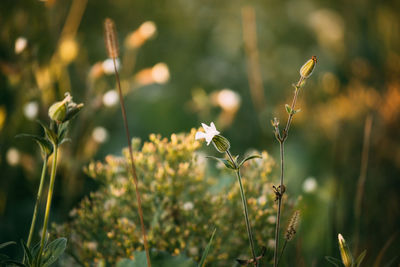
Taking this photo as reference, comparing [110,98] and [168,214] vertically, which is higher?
[110,98]

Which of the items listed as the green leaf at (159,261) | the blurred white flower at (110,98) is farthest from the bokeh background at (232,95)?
the green leaf at (159,261)

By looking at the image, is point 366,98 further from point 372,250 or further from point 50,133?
point 50,133

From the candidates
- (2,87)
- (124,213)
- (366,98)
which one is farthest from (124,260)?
(366,98)

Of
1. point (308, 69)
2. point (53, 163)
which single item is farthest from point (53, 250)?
point (308, 69)

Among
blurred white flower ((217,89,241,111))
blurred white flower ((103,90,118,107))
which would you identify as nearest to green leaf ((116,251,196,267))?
blurred white flower ((103,90,118,107))

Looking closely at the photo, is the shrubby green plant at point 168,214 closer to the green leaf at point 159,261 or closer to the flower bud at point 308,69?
the green leaf at point 159,261

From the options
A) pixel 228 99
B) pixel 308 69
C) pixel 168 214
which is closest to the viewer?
pixel 308 69

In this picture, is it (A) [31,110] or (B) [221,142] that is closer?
(B) [221,142]

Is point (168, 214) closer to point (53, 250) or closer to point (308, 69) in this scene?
point (53, 250)
